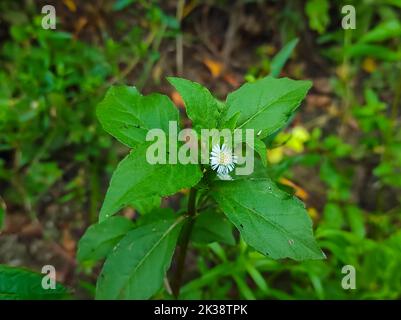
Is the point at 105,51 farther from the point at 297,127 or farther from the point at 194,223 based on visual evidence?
the point at 194,223

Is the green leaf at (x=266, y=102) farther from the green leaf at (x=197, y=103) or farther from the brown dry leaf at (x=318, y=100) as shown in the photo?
the brown dry leaf at (x=318, y=100)

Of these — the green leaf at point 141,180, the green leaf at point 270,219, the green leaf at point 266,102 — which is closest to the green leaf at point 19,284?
the green leaf at point 141,180

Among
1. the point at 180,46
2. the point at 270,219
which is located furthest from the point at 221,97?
the point at 270,219

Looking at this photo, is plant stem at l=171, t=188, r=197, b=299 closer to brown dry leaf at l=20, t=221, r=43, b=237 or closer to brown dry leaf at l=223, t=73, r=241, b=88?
brown dry leaf at l=20, t=221, r=43, b=237

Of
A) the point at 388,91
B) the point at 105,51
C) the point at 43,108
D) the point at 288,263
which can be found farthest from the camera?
the point at 388,91

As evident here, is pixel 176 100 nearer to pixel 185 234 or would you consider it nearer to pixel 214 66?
pixel 214 66

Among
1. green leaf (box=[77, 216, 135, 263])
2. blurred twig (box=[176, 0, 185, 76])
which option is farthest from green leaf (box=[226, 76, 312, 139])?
blurred twig (box=[176, 0, 185, 76])

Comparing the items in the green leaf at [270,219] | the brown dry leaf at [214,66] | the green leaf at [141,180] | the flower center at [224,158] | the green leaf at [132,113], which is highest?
the brown dry leaf at [214,66]
